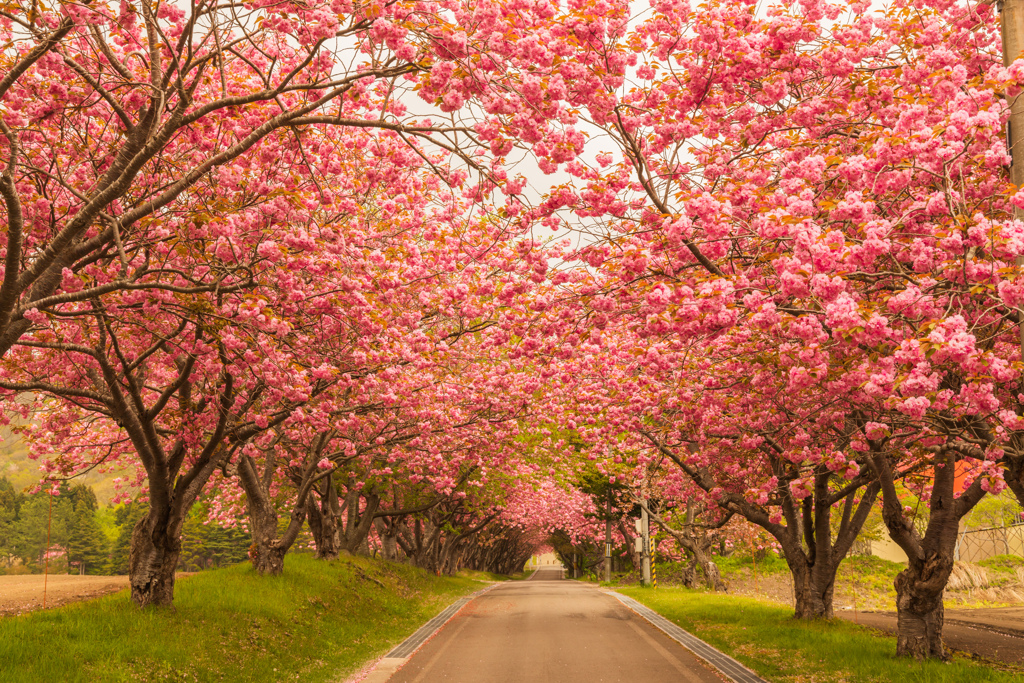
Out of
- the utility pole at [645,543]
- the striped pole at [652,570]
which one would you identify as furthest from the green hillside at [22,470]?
the striped pole at [652,570]

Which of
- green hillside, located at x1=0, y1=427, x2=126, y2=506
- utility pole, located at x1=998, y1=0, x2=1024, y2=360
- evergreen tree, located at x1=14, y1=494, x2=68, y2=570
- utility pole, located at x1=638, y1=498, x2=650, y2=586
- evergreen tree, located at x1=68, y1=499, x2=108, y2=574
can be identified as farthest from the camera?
evergreen tree, located at x1=14, y1=494, x2=68, y2=570

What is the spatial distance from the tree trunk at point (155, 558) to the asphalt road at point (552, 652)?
13.9ft

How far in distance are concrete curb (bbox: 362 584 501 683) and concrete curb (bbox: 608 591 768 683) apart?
538 cm

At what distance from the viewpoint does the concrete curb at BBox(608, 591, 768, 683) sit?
34.8 feet

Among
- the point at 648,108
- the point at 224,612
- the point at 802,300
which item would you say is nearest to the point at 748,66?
the point at 648,108

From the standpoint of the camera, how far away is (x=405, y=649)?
13.5 m

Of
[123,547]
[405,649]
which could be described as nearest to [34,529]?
[123,547]

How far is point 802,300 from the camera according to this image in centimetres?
682

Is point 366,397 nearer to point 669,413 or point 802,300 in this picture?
point 669,413

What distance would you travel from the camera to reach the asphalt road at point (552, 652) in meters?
10.8

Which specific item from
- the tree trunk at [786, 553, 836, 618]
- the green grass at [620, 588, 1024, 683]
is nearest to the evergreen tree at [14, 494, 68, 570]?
the green grass at [620, 588, 1024, 683]

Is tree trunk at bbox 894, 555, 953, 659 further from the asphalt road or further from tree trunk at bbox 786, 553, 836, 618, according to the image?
tree trunk at bbox 786, 553, 836, 618

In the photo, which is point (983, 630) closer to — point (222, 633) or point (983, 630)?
point (983, 630)

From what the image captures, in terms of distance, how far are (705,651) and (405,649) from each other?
5843 millimetres
